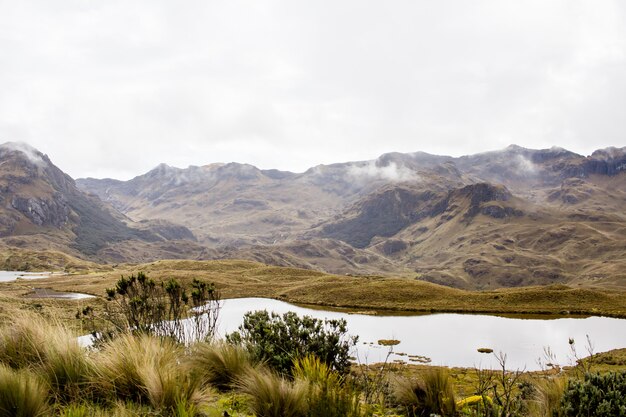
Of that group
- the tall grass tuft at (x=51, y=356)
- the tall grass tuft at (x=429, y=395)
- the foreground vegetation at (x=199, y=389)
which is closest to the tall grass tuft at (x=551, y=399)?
the foreground vegetation at (x=199, y=389)

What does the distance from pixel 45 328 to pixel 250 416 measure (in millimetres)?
5087

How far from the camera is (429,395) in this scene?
320 inches

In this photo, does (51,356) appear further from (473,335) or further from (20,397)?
(473,335)

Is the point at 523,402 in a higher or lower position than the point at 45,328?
lower

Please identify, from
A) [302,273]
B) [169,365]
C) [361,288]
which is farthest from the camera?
[302,273]

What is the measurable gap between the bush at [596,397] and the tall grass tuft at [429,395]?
1.89m

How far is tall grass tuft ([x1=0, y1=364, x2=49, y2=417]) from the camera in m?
6.00

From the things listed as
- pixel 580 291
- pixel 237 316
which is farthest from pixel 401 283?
pixel 237 316

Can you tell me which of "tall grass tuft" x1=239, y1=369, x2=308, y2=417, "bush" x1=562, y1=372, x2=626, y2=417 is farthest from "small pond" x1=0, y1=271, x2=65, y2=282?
"bush" x1=562, y1=372, x2=626, y2=417

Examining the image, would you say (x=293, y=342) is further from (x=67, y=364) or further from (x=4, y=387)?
(x=4, y=387)

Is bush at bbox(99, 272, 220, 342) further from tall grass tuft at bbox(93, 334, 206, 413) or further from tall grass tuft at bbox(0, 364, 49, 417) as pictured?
tall grass tuft at bbox(0, 364, 49, 417)

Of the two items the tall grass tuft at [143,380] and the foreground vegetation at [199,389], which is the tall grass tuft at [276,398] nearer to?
the foreground vegetation at [199,389]

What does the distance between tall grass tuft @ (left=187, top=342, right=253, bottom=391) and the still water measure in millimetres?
16328

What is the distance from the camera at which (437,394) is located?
809 cm
